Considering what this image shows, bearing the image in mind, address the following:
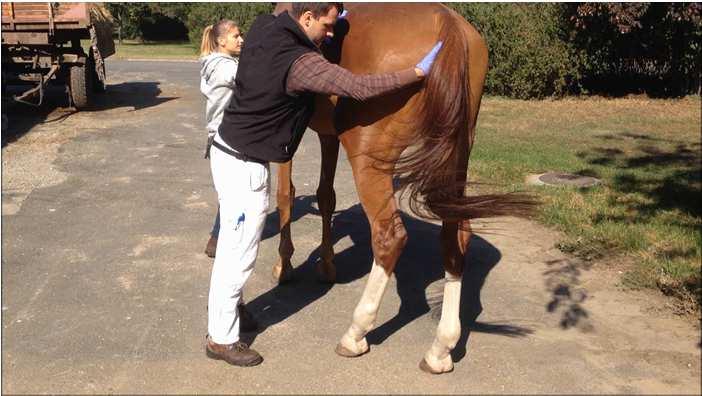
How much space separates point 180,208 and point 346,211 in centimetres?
158

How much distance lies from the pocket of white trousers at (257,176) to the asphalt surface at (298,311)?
0.96 metres

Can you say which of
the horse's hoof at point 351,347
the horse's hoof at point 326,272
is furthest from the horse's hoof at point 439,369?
the horse's hoof at point 326,272

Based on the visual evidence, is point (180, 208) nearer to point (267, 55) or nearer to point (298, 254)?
point (298, 254)

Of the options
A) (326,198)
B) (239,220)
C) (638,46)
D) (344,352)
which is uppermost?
(638,46)

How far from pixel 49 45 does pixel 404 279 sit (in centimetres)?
985

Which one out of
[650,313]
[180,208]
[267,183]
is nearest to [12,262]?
[180,208]

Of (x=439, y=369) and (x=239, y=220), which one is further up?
(x=239, y=220)

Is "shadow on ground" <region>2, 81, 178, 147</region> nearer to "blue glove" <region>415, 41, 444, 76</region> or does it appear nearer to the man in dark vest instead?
the man in dark vest

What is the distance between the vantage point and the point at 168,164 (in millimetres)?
8492

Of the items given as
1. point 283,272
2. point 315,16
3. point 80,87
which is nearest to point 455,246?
point 315,16

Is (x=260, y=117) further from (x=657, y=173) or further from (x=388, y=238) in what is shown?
(x=657, y=173)

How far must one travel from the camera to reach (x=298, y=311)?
4.48 meters

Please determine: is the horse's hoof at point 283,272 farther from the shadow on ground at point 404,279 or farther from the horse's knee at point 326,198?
the horse's knee at point 326,198

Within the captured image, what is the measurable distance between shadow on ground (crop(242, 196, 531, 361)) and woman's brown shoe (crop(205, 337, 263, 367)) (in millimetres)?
313
